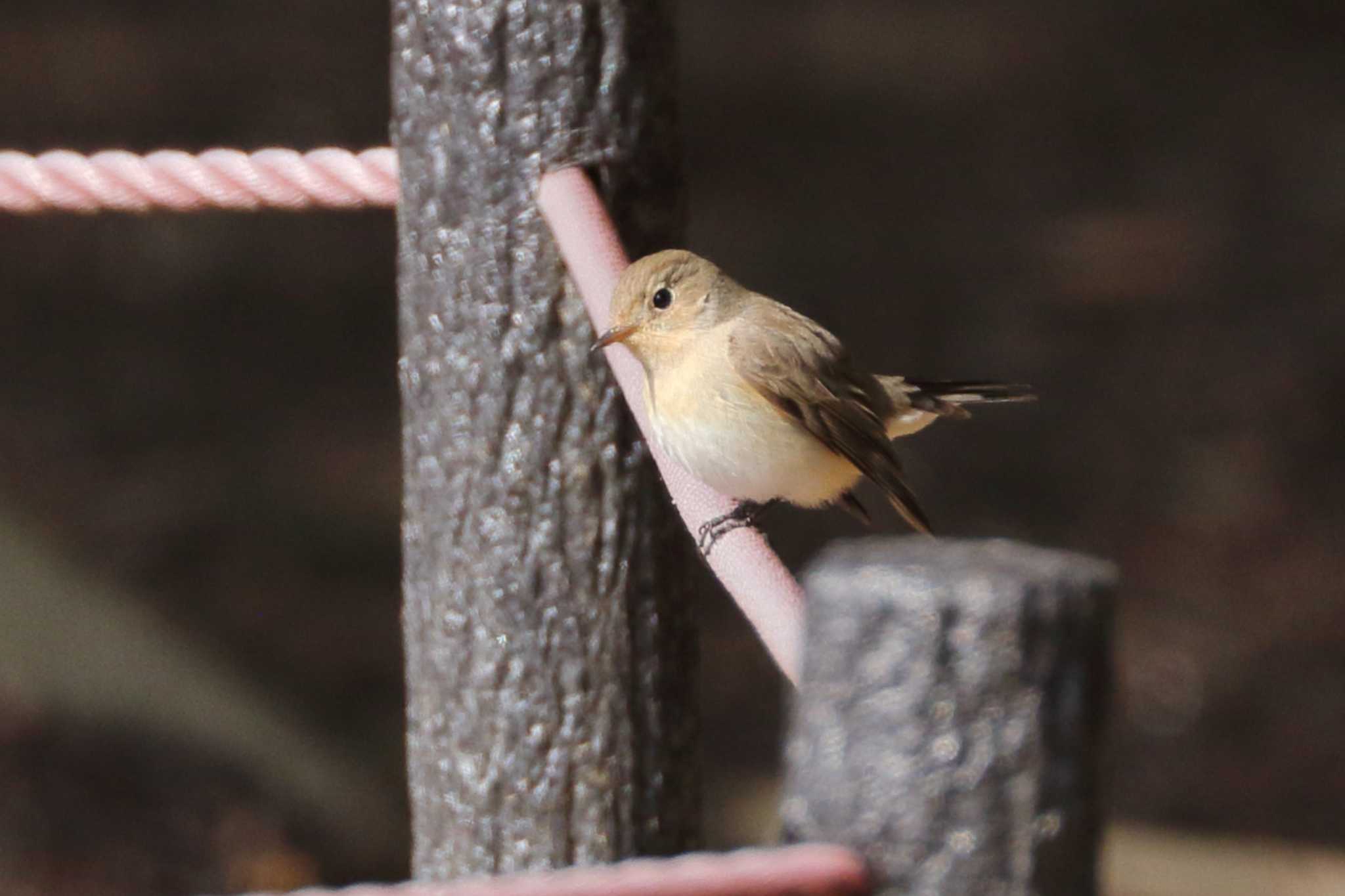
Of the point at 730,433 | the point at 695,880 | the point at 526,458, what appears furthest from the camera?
the point at 730,433

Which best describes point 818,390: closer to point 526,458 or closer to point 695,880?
point 526,458

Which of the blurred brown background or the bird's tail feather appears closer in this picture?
the bird's tail feather

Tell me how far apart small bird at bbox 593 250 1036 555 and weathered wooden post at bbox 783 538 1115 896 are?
1.80 metres

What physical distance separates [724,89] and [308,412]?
170cm

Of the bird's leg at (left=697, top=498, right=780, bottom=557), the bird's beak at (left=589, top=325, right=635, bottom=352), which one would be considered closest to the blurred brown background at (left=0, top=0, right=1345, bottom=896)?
the bird's leg at (left=697, top=498, right=780, bottom=557)

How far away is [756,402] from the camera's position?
2.95 m

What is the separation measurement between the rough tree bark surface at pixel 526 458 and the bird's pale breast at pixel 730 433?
542mm

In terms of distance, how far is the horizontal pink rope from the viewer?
884mm

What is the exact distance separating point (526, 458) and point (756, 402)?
79 cm

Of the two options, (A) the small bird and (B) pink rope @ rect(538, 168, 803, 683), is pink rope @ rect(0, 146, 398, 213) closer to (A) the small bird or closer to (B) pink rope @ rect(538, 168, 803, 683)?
(B) pink rope @ rect(538, 168, 803, 683)

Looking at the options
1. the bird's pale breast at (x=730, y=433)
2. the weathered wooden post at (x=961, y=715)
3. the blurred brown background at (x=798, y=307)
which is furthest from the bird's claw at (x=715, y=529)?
the blurred brown background at (x=798, y=307)

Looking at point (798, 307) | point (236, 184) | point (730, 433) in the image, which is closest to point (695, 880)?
point (236, 184)

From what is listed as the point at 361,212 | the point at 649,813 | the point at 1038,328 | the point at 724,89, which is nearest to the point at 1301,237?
the point at 1038,328

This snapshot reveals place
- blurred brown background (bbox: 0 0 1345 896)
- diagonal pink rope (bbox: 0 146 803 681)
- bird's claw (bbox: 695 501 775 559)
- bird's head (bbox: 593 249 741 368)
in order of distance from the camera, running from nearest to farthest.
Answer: bird's claw (bbox: 695 501 775 559)
diagonal pink rope (bbox: 0 146 803 681)
bird's head (bbox: 593 249 741 368)
blurred brown background (bbox: 0 0 1345 896)
